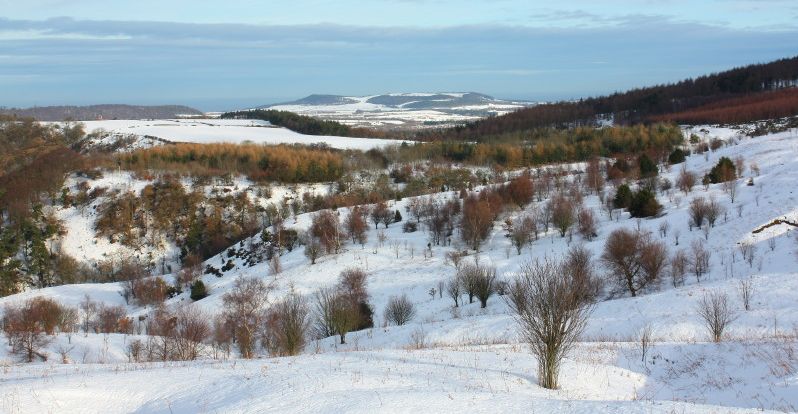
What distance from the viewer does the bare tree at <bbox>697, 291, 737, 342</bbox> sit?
19.6m

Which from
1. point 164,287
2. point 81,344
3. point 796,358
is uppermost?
point 796,358

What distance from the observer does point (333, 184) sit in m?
90.8

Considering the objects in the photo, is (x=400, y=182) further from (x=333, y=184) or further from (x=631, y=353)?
(x=631, y=353)

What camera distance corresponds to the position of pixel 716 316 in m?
19.5

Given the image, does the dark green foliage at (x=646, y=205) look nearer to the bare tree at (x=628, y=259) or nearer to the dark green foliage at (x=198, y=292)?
the bare tree at (x=628, y=259)

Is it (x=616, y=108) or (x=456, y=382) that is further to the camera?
(x=616, y=108)

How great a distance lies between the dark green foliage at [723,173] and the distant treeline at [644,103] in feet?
247

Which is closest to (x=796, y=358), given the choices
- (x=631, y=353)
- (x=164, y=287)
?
(x=631, y=353)

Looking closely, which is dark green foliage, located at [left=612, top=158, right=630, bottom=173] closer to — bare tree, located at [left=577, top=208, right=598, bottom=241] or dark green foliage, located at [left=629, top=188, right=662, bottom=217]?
dark green foliage, located at [left=629, top=188, right=662, bottom=217]

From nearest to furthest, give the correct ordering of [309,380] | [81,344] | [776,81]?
[309,380] < [81,344] < [776,81]

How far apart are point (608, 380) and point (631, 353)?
12.4 feet

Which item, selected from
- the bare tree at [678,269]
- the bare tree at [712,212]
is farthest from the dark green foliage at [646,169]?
the bare tree at [678,269]

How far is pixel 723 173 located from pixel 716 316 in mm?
38625

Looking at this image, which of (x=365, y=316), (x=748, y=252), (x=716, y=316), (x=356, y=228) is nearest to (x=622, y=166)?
(x=356, y=228)
